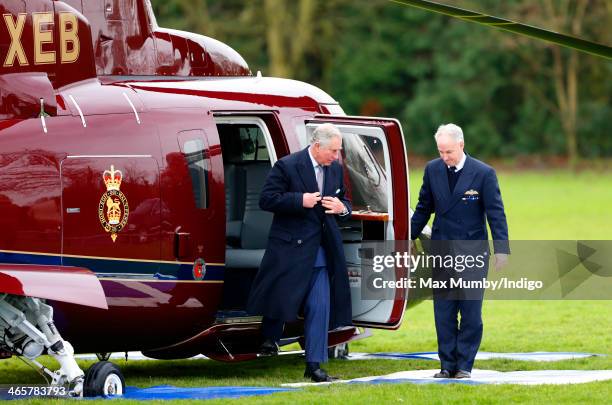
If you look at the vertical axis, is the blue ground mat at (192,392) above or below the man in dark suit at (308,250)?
below

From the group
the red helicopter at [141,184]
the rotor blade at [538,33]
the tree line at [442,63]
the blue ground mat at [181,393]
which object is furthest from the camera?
the tree line at [442,63]

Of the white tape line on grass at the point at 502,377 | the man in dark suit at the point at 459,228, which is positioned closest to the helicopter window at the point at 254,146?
the man in dark suit at the point at 459,228

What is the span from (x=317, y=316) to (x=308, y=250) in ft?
1.65

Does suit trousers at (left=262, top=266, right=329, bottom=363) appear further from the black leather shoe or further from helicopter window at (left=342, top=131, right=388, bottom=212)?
helicopter window at (left=342, top=131, right=388, bottom=212)

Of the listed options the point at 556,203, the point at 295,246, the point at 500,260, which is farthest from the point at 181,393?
the point at 556,203

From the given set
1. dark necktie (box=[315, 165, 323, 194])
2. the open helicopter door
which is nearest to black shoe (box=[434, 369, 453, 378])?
the open helicopter door

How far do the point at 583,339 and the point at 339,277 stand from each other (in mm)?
3819

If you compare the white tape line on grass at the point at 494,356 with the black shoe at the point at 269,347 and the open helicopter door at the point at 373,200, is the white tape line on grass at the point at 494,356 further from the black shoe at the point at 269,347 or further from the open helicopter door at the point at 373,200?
the black shoe at the point at 269,347

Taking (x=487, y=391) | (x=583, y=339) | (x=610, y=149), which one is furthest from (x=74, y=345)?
(x=610, y=149)

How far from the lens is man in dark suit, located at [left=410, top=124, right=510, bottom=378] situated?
405 inches

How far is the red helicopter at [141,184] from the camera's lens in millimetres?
9312

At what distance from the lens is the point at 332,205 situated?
408 inches

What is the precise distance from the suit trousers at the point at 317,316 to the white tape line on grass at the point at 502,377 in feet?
0.86

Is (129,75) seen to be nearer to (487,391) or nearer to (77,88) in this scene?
(77,88)
